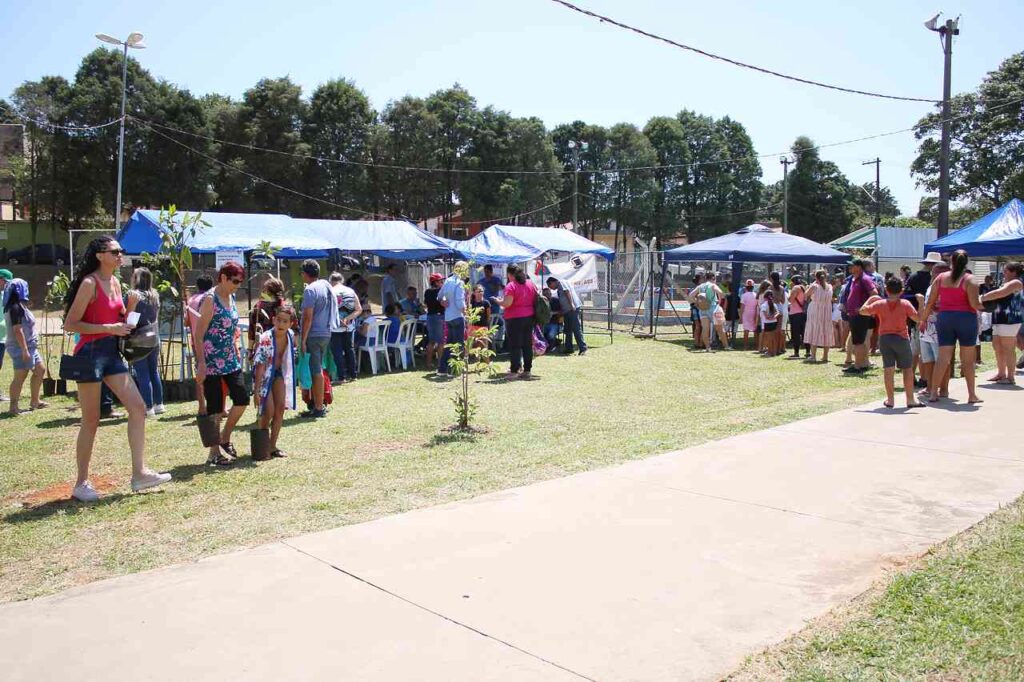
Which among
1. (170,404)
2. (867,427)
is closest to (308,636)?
(867,427)

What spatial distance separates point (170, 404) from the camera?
34.7 feet

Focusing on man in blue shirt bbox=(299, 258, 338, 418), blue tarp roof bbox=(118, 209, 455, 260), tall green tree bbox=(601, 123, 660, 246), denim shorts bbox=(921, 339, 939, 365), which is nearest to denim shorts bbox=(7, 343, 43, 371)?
blue tarp roof bbox=(118, 209, 455, 260)

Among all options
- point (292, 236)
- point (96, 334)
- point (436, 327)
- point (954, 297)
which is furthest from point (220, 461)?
point (954, 297)

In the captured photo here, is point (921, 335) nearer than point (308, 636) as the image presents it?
No

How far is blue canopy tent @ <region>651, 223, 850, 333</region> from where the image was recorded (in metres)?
18.7

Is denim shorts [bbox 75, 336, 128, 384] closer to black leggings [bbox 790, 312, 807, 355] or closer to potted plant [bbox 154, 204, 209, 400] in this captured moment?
potted plant [bbox 154, 204, 209, 400]

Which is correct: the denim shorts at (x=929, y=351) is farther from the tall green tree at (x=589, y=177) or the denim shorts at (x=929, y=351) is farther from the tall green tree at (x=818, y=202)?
the tall green tree at (x=818, y=202)

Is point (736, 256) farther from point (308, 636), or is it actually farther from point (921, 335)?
point (308, 636)

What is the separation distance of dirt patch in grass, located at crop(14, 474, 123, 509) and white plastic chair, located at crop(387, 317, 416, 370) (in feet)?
25.6

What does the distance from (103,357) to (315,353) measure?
3.82m

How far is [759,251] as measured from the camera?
18.7 meters

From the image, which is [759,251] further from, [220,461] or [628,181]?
[628,181]

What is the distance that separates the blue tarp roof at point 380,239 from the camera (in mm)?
15141

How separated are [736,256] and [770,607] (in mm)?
15620
